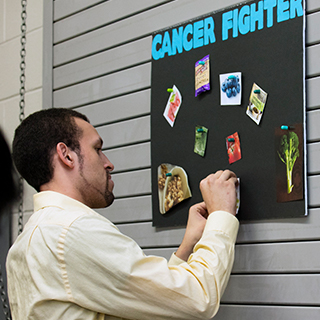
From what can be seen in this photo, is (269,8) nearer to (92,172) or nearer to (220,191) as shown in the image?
(220,191)

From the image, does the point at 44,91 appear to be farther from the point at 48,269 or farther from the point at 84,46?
the point at 48,269

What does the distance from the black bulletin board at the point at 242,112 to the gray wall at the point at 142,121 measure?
0.05m

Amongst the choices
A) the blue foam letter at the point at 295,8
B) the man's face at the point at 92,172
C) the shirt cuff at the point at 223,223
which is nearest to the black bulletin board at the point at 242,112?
the blue foam letter at the point at 295,8

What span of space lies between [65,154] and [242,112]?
80 cm

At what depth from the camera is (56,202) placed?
1.74 m

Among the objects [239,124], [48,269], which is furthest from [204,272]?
[239,124]

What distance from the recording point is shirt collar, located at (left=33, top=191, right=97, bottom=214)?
1734 millimetres

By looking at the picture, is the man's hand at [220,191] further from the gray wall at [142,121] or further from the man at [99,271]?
the gray wall at [142,121]

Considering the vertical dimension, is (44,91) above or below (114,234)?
above

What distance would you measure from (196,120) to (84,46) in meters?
0.95

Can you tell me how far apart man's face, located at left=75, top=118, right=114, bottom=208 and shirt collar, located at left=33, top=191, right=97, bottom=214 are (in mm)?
107

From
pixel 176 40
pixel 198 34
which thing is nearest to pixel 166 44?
pixel 176 40

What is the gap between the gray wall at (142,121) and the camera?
1901 mm

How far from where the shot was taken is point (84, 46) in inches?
110
